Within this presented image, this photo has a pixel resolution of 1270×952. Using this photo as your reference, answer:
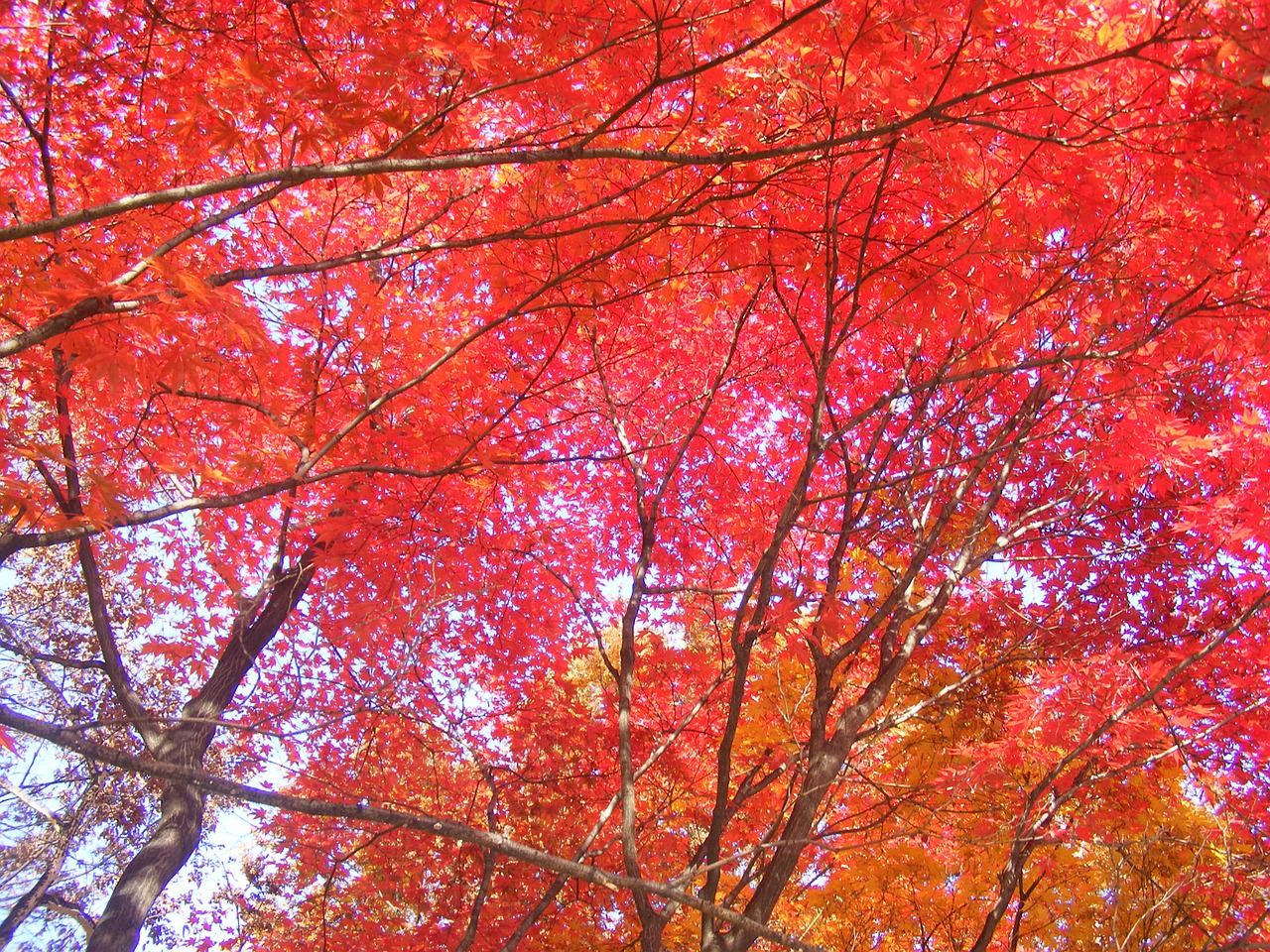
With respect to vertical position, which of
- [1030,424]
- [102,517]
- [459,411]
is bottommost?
[102,517]

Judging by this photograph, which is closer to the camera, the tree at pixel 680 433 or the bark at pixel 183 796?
the tree at pixel 680 433

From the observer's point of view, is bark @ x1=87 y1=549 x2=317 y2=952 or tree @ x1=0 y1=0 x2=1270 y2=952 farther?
bark @ x1=87 y1=549 x2=317 y2=952

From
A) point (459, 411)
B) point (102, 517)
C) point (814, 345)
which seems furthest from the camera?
point (814, 345)

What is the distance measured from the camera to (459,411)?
184 inches

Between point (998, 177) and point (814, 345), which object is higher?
point (814, 345)

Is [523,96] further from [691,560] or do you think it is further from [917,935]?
[917,935]

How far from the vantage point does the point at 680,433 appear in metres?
5.97

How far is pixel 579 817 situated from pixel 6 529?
4.29 meters

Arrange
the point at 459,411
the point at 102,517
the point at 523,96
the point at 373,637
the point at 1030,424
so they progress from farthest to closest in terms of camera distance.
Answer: the point at 373,637 < the point at 459,411 < the point at 1030,424 < the point at 523,96 < the point at 102,517

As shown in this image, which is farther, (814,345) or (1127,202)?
(814,345)

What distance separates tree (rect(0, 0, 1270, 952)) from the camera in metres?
3.05

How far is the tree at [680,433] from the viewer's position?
3.05m

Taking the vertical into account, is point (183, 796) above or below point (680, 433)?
below

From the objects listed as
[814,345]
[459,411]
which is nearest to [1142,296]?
[814,345]
